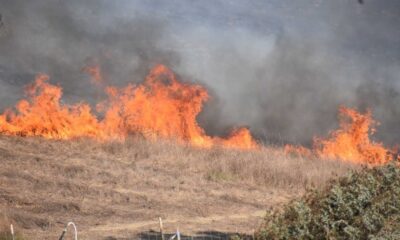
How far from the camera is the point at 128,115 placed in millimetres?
29953

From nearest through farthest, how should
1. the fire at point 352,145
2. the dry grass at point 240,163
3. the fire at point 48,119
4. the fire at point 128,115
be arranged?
the dry grass at point 240,163
the fire at point 48,119
the fire at point 128,115
the fire at point 352,145

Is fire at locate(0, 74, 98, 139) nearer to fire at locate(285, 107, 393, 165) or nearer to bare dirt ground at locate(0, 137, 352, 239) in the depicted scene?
bare dirt ground at locate(0, 137, 352, 239)

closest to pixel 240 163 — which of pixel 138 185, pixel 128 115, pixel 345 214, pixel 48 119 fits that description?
pixel 138 185

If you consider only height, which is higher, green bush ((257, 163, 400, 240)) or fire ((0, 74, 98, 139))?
fire ((0, 74, 98, 139))

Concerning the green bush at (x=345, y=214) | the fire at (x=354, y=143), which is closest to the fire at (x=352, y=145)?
the fire at (x=354, y=143)

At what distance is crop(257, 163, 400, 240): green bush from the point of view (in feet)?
30.5

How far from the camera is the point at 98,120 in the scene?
29109 millimetres

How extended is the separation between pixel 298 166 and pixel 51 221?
11629mm

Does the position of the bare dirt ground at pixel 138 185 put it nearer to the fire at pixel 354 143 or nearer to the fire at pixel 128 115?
the fire at pixel 128 115

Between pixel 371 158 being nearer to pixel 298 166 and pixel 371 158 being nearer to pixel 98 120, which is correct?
pixel 298 166

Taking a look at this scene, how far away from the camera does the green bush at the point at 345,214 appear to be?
9305 mm

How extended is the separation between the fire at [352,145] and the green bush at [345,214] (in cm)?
1842

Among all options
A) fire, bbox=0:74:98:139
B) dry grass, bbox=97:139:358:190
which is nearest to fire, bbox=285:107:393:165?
dry grass, bbox=97:139:358:190

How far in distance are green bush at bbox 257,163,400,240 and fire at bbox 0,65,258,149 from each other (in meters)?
17.2
